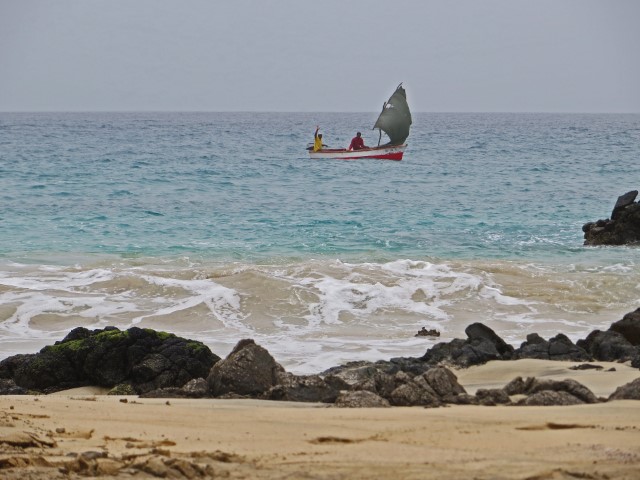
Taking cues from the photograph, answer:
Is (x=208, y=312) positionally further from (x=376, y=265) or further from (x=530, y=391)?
(x=530, y=391)

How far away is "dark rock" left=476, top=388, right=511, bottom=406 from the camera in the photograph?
7215mm

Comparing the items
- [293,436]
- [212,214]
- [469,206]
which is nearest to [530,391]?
[293,436]

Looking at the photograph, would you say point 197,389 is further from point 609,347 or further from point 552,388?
point 609,347

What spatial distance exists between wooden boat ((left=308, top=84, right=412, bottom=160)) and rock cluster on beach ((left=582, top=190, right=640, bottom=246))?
26.7 meters

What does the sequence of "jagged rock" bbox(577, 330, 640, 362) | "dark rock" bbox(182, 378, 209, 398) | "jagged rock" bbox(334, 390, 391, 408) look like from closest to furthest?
1. "jagged rock" bbox(334, 390, 391, 408)
2. "dark rock" bbox(182, 378, 209, 398)
3. "jagged rock" bbox(577, 330, 640, 362)

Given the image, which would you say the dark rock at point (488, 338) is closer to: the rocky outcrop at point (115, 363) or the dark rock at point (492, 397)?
the dark rock at point (492, 397)

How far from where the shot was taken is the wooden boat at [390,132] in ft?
160

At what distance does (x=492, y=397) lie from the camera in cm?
732

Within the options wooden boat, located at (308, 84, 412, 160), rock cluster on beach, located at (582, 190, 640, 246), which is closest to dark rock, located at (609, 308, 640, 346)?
rock cluster on beach, located at (582, 190, 640, 246)

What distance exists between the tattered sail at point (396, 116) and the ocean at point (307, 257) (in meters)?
5.89

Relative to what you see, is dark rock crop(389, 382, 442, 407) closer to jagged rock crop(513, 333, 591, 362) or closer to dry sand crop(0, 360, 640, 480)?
dry sand crop(0, 360, 640, 480)

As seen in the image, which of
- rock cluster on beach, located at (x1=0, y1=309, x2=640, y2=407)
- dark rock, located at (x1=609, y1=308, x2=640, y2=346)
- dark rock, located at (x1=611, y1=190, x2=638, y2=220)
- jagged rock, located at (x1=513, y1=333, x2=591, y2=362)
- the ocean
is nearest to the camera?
rock cluster on beach, located at (x1=0, y1=309, x2=640, y2=407)

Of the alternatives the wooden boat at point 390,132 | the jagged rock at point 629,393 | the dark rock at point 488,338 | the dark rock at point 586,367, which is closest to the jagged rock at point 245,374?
the jagged rock at point 629,393

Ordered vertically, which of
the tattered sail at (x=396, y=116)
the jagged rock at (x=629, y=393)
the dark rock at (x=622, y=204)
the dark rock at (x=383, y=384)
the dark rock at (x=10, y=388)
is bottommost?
the dark rock at (x=10, y=388)
